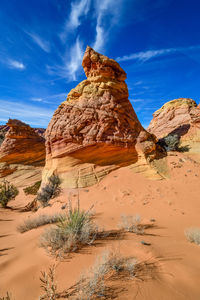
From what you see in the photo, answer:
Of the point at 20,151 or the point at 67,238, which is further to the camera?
the point at 20,151

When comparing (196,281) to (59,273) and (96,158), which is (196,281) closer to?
(59,273)

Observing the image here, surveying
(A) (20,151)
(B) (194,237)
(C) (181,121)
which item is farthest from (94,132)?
(A) (20,151)

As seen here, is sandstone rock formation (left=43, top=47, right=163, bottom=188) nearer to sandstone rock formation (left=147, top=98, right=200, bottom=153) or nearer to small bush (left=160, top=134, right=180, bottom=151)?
small bush (left=160, top=134, right=180, bottom=151)

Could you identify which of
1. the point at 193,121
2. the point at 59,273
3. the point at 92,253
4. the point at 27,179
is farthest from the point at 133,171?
the point at 27,179

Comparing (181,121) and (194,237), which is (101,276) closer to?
(194,237)

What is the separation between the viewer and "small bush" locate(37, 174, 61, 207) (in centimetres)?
856

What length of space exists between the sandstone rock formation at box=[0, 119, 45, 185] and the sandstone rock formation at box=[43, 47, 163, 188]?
12268 millimetres

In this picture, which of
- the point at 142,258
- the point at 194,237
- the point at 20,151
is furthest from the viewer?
the point at 20,151

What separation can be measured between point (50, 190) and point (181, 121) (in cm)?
1802

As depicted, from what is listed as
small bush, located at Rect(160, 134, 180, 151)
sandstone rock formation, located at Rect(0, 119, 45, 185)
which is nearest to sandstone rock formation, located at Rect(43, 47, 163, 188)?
small bush, located at Rect(160, 134, 180, 151)

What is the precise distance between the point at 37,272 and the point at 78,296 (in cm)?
96

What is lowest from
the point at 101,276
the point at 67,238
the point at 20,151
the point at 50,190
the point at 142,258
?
the point at 50,190

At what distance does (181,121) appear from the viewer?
60.1 ft

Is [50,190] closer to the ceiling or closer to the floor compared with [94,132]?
closer to the floor
